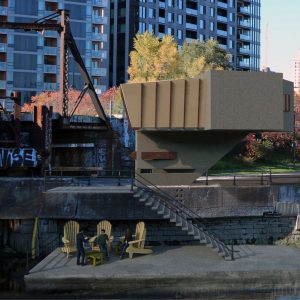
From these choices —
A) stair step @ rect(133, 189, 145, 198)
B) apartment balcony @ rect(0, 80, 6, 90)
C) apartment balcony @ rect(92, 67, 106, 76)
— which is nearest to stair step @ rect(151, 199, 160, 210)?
stair step @ rect(133, 189, 145, 198)

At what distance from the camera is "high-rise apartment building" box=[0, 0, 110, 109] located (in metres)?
73.5

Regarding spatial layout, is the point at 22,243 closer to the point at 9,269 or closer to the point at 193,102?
the point at 9,269

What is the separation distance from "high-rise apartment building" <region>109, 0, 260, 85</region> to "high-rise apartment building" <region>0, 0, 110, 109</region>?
9.60m

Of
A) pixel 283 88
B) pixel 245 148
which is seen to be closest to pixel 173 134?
pixel 283 88

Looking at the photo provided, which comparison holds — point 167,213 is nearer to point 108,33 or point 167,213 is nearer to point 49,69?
point 49,69

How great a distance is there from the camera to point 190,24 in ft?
320

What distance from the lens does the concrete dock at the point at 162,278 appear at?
18.0 metres

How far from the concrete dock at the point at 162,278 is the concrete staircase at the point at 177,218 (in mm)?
1388

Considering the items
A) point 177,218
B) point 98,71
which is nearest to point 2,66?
point 98,71

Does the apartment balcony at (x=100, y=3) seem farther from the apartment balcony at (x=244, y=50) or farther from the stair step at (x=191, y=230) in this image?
the stair step at (x=191, y=230)

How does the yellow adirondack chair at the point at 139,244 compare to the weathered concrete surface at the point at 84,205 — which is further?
the weathered concrete surface at the point at 84,205

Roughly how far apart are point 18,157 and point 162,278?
44.3 ft

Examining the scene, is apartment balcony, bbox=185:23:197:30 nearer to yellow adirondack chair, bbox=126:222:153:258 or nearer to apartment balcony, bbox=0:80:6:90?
apartment balcony, bbox=0:80:6:90

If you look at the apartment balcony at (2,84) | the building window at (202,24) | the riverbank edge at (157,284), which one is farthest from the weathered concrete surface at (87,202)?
the building window at (202,24)
